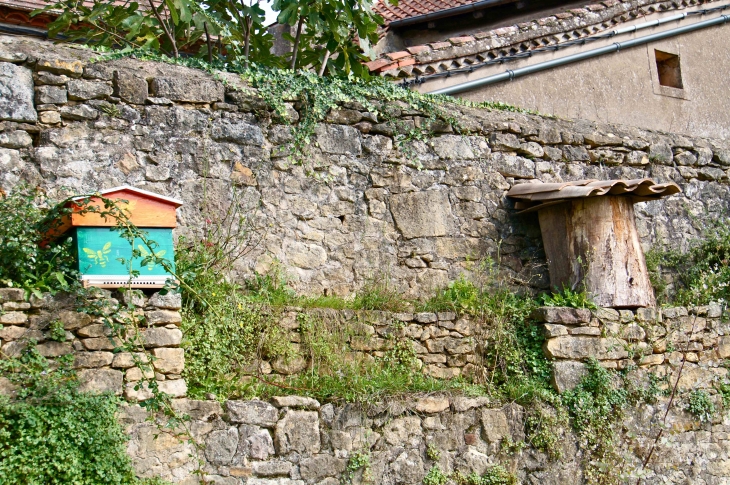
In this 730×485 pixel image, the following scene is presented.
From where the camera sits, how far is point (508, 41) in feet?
27.9

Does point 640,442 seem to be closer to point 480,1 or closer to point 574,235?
point 574,235

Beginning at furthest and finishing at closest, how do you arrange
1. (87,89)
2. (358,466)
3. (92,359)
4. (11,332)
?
(87,89)
(358,466)
(92,359)
(11,332)

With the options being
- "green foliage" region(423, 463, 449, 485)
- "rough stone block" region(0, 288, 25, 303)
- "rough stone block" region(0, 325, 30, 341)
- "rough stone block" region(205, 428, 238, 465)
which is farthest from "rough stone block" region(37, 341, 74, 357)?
"green foliage" region(423, 463, 449, 485)

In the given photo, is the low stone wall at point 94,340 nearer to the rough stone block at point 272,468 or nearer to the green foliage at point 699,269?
the rough stone block at point 272,468

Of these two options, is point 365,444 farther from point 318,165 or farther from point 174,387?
point 318,165

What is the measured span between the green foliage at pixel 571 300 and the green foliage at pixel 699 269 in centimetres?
119

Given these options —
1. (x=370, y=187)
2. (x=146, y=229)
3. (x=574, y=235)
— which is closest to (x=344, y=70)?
(x=370, y=187)

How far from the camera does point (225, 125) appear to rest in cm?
602

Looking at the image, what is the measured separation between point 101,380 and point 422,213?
119 inches

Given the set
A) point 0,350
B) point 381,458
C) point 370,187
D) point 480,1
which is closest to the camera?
point 0,350

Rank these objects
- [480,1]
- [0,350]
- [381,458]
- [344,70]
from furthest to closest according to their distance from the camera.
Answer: [480,1] → [344,70] → [381,458] → [0,350]

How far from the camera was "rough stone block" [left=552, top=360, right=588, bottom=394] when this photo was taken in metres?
5.95

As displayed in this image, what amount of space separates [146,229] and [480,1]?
7187mm

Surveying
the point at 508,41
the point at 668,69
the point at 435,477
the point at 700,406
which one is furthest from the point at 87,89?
the point at 668,69
